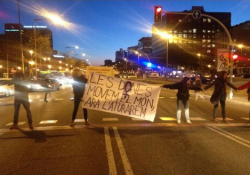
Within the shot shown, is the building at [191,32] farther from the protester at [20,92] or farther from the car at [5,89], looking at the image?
the protester at [20,92]

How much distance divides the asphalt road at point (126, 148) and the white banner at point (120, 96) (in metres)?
0.55

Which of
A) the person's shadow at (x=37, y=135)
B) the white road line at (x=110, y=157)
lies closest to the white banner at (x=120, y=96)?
the white road line at (x=110, y=157)

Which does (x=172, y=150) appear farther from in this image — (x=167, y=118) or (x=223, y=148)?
(x=167, y=118)

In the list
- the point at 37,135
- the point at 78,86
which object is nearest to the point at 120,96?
the point at 78,86

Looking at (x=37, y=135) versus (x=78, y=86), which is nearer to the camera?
(x=37, y=135)

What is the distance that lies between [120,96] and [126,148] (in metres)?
2.87

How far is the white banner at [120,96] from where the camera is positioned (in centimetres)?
877

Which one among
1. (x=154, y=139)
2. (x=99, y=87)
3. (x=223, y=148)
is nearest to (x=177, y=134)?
(x=154, y=139)

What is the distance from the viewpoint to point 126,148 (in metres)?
6.28

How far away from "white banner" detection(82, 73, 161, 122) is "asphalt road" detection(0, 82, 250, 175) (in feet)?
1.80

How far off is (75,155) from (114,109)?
3243mm

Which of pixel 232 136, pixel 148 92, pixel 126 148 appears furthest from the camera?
pixel 148 92

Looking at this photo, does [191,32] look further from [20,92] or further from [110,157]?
[110,157]

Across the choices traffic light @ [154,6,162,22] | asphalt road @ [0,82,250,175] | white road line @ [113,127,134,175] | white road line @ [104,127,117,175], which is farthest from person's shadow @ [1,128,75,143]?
traffic light @ [154,6,162,22]
